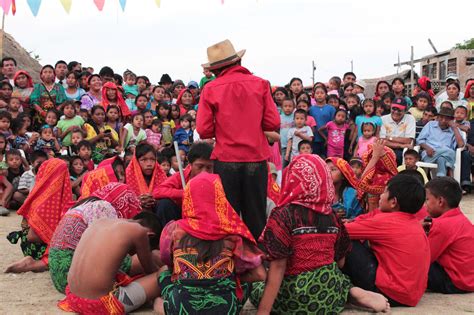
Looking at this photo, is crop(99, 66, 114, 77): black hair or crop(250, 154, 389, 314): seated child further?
crop(99, 66, 114, 77): black hair

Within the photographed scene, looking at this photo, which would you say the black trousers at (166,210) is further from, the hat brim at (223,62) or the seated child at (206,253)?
the seated child at (206,253)

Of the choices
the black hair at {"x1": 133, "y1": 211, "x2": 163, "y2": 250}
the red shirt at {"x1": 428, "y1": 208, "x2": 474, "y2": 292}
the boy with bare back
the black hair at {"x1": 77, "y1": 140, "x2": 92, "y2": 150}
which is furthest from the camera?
the black hair at {"x1": 77, "y1": 140, "x2": 92, "y2": 150}

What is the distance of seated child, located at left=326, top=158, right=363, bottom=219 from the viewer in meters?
5.25

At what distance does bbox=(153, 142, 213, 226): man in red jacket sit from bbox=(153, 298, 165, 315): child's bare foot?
3.89 ft

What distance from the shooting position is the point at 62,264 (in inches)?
163

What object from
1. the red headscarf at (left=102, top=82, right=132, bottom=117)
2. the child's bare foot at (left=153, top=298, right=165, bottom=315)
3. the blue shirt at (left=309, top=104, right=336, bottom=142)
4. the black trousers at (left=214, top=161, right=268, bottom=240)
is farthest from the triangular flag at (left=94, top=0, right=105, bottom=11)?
the child's bare foot at (left=153, top=298, right=165, bottom=315)

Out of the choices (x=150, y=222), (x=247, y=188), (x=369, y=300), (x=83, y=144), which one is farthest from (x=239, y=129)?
(x=83, y=144)

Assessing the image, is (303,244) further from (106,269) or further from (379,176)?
(379,176)

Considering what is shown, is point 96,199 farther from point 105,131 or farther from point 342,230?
point 105,131

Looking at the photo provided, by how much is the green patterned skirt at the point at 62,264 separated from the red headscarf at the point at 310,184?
139 cm

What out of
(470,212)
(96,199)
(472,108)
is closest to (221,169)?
(96,199)

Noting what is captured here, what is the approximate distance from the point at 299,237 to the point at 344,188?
6.75 feet

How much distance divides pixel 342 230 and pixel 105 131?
5.75 m

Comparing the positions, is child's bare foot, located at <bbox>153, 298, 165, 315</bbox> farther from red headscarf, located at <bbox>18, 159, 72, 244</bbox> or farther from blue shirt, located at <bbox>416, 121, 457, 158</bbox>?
blue shirt, located at <bbox>416, 121, 457, 158</bbox>
